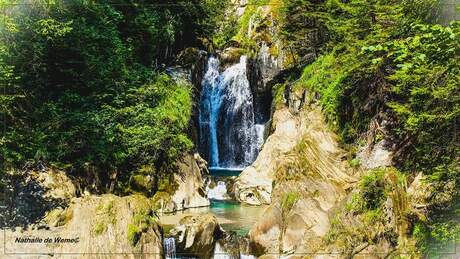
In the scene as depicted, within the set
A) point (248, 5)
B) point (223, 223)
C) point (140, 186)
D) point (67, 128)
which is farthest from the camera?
point (248, 5)

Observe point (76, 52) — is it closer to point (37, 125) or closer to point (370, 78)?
point (37, 125)

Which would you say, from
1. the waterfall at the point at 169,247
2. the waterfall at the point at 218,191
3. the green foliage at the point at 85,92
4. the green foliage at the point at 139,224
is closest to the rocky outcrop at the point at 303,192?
the waterfall at the point at 218,191

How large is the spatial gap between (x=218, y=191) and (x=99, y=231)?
36.9ft

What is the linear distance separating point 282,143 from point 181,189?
6.06 m

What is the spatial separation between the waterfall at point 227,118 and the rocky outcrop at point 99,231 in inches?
657

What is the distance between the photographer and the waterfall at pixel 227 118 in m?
27.4

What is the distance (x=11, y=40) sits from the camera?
1195 centimetres

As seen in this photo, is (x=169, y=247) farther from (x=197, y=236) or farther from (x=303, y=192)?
(x=303, y=192)

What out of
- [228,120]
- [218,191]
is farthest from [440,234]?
[228,120]

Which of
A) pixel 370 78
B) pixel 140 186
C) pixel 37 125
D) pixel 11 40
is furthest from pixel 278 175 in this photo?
pixel 11 40

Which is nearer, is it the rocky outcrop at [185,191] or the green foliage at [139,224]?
the green foliage at [139,224]

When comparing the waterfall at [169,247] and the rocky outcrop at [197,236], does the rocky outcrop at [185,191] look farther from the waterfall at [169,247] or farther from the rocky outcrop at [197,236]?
the waterfall at [169,247]

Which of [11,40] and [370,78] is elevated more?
[11,40]

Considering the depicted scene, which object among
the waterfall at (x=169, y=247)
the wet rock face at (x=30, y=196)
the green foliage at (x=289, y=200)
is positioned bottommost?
the waterfall at (x=169, y=247)
